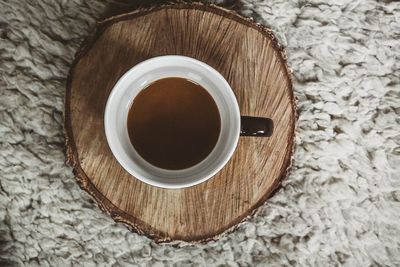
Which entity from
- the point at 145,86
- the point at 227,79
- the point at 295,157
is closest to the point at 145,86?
the point at 145,86

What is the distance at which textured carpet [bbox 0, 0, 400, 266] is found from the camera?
0.99 meters

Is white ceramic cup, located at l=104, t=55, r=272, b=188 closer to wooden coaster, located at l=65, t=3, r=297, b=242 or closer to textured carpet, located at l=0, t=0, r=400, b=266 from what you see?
wooden coaster, located at l=65, t=3, r=297, b=242

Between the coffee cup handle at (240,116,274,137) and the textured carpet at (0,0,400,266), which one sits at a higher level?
the coffee cup handle at (240,116,274,137)

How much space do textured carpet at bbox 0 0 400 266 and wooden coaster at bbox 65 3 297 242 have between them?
179mm

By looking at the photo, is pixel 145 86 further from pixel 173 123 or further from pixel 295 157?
pixel 295 157

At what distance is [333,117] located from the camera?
3.41ft

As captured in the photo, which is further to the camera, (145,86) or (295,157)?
(295,157)

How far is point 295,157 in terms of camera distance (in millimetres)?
1032

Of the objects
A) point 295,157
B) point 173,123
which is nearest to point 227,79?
point 173,123

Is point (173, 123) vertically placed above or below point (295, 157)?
above

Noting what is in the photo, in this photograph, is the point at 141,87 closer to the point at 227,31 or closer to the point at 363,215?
the point at 227,31

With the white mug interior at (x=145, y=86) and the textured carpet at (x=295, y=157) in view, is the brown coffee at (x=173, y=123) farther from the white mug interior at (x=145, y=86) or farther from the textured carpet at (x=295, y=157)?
the textured carpet at (x=295, y=157)

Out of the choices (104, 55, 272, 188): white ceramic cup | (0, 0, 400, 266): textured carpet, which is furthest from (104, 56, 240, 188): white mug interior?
(0, 0, 400, 266): textured carpet

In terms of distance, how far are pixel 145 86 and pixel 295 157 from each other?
1.18 ft
